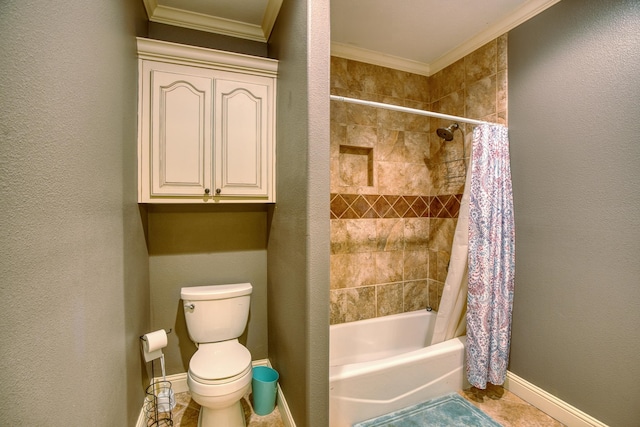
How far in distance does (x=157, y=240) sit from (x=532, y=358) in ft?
8.79

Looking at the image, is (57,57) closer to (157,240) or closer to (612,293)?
(157,240)

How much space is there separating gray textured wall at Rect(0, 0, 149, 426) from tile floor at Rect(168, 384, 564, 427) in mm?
475

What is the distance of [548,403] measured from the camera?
1.72m

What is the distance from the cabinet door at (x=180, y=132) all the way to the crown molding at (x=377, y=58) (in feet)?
3.89

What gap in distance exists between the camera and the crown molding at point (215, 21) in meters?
1.80

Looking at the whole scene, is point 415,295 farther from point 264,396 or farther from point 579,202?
point 264,396

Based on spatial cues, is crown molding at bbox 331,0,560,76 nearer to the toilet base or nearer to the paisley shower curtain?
the paisley shower curtain

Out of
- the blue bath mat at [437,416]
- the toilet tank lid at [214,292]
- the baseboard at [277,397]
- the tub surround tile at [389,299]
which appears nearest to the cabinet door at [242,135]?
the toilet tank lid at [214,292]

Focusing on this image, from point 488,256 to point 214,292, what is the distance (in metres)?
1.84

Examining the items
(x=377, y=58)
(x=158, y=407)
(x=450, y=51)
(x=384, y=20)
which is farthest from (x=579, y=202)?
(x=158, y=407)

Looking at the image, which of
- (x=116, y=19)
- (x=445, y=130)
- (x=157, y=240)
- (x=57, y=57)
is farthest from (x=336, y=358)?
(x=116, y=19)

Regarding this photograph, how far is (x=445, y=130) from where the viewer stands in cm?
225

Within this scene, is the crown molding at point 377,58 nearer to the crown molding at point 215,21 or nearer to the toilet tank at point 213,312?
the crown molding at point 215,21

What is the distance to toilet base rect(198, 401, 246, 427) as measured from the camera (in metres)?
1.53
